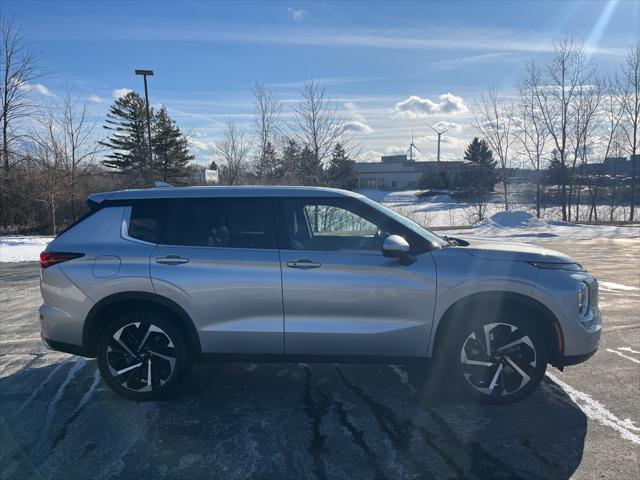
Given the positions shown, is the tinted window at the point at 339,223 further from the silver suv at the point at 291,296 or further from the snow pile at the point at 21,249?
the snow pile at the point at 21,249

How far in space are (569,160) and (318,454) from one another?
28.5 m

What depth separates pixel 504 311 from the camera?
3.73 metres

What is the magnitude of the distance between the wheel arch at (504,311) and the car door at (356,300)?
4.8 inches

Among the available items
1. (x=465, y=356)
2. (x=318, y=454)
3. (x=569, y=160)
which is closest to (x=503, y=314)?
(x=465, y=356)

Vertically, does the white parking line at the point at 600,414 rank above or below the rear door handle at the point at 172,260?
below

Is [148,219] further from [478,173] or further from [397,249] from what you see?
[478,173]

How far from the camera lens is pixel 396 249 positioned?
355 centimetres

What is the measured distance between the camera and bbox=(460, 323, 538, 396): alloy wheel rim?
12.2 ft

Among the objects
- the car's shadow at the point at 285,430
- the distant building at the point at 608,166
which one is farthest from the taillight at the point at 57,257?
the distant building at the point at 608,166

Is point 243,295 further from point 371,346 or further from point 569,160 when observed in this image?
point 569,160

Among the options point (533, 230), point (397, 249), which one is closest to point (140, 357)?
point (397, 249)

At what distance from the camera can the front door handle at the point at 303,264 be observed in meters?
3.72

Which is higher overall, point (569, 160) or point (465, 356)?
point (569, 160)

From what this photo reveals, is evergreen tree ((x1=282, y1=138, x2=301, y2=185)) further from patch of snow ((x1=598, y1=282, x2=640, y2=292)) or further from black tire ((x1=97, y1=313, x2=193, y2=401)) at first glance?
black tire ((x1=97, y1=313, x2=193, y2=401))
